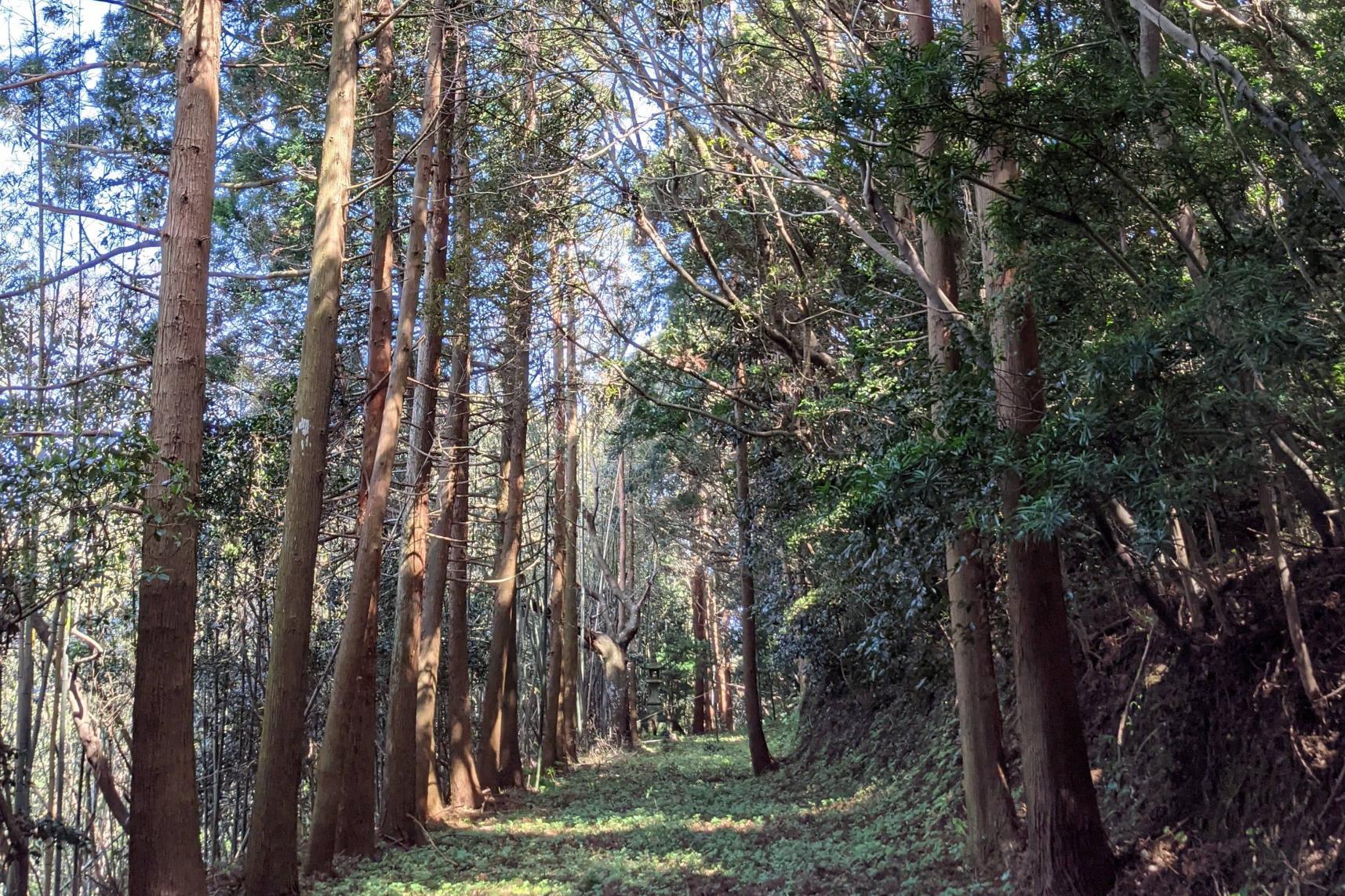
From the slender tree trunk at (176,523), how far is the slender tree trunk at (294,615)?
54.3 inches

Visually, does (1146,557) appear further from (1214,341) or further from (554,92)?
(554,92)

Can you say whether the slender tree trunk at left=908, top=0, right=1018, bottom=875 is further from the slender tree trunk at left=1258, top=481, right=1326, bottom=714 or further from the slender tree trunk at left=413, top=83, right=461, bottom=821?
the slender tree trunk at left=413, top=83, right=461, bottom=821

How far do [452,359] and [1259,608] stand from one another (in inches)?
401

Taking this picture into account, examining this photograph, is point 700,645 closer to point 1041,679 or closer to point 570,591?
point 570,591

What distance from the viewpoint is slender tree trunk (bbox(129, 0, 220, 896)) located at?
17.9 feet

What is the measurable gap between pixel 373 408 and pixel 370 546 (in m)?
1.73

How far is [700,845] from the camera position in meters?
10.2

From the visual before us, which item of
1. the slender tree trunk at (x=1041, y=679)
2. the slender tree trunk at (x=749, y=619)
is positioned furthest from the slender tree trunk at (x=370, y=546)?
the slender tree trunk at (x=749, y=619)

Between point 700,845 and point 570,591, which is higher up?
point 570,591

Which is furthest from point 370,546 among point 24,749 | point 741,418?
point 741,418

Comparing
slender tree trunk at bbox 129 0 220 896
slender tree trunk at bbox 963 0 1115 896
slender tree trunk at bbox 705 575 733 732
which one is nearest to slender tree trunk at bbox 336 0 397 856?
slender tree trunk at bbox 129 0 220 896

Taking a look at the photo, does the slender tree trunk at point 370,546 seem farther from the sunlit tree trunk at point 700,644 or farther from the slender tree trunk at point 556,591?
the sunlit tree trunk at point 700,644

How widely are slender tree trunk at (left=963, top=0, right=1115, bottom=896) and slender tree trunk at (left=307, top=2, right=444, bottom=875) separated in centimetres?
604

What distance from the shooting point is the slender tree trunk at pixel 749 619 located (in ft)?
53.0
